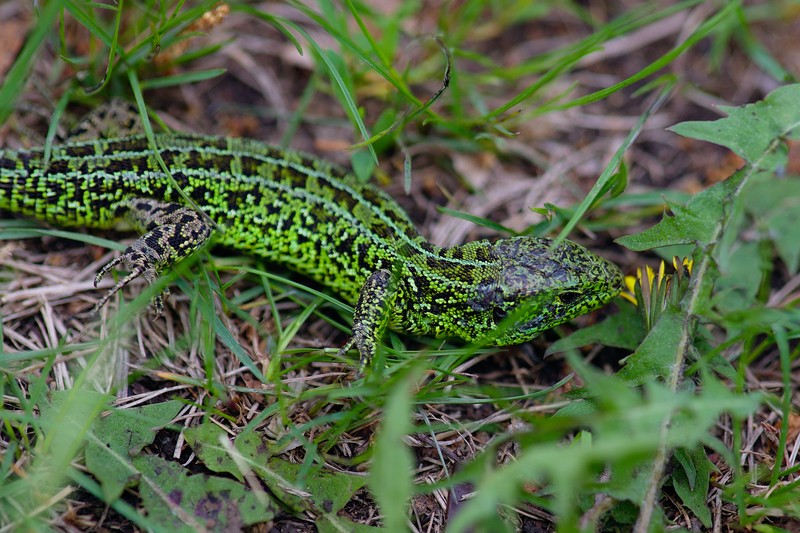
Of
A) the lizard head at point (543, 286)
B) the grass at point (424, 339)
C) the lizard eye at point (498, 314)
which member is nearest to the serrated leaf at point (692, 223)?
the grass at point (424, 339)

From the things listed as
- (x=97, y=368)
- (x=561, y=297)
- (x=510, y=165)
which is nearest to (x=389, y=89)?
(x=510, y=165)

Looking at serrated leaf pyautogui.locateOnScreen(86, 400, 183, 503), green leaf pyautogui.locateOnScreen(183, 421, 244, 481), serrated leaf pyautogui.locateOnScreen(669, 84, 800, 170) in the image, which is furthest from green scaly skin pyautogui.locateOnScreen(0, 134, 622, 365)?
serrated leaf pyautogui.locateOnScreen(669, 84, 800, 170)

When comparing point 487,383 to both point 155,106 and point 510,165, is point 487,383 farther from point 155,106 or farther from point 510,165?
point 155,106

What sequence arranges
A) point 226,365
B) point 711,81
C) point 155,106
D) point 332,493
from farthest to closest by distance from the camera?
point 711,81 < point 155,106 < point 226,365 < point 332,493

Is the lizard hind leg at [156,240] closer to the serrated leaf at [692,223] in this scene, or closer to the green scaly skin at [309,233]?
the green scaly skin at [309,233]

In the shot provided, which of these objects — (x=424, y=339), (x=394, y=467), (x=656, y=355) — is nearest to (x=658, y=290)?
(x=656, y=355)

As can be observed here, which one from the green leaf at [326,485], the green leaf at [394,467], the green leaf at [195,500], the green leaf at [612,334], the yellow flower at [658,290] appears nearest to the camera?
the green leaf at [394,467]
